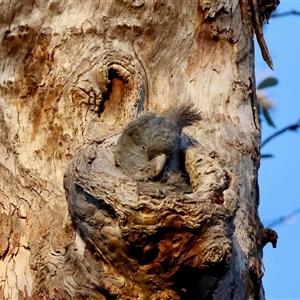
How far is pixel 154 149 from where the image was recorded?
5.62 ft

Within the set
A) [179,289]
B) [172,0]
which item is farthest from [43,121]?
[179,289]

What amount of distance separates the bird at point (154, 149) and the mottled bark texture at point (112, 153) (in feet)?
0.10

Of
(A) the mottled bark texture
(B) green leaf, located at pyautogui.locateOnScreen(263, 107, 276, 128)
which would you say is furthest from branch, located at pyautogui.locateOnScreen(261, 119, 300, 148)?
(A) the mottled bark texture

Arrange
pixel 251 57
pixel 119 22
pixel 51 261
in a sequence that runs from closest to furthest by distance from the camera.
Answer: pixel 51 261, pixel 119 22, pixel 251 57

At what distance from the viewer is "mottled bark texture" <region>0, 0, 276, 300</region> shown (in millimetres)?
1516

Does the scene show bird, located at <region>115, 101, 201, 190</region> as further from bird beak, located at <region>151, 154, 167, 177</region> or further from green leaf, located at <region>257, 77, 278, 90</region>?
green leaf, located at <region>257, 77, 278, 90</region>

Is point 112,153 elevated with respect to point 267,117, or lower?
lower

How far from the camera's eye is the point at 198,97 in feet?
6.86

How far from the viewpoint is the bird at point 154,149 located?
1.67 m

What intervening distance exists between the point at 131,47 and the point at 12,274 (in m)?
0.64

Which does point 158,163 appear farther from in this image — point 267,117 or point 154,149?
point 267,117

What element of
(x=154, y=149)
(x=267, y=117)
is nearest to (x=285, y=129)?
(x=267, y=117)

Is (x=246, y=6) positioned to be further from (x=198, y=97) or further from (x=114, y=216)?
(x=114, y=216)

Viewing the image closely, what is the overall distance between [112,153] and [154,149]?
0.09 m
